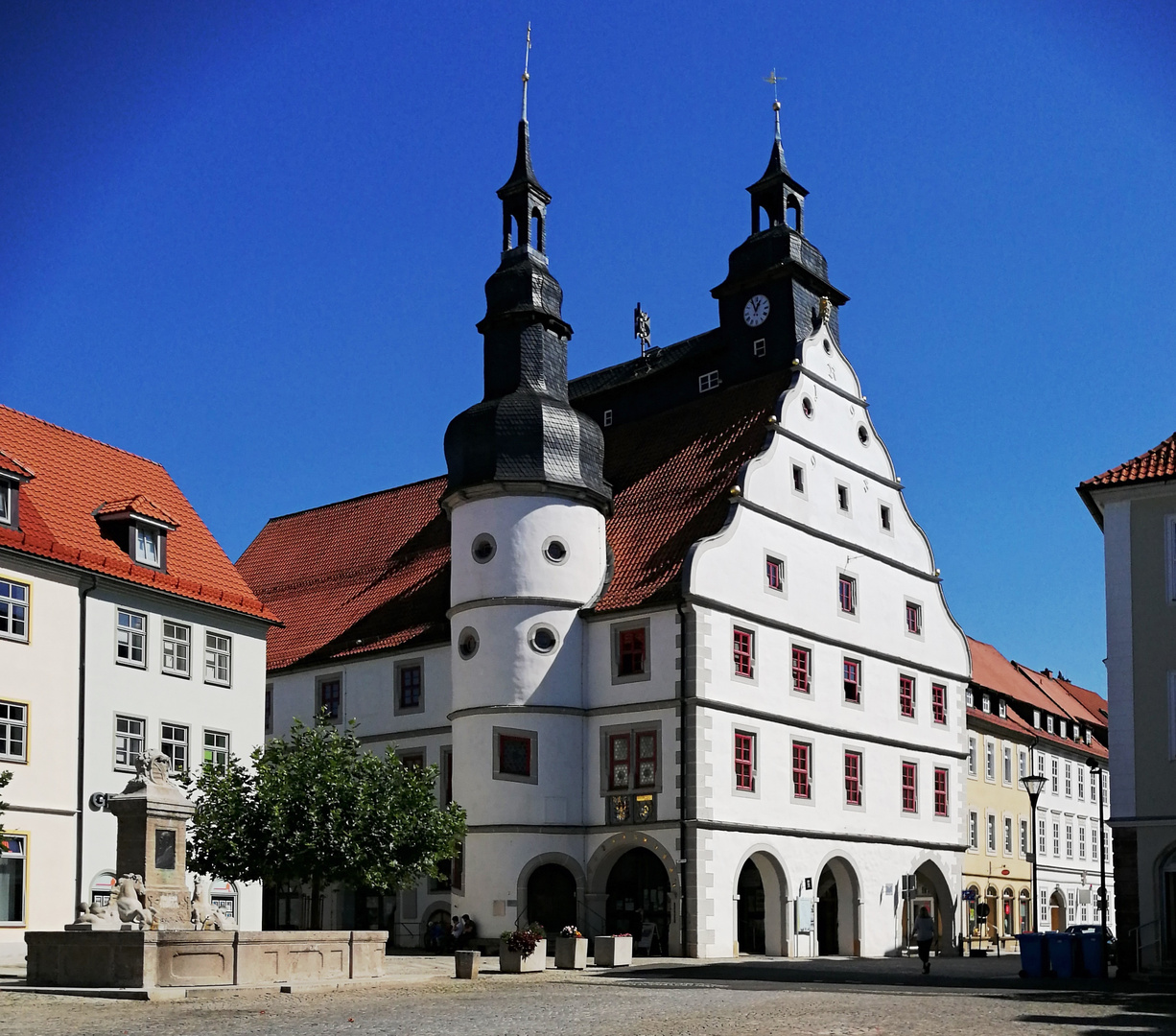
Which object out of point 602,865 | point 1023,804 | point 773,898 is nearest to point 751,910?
Result: point 773,898

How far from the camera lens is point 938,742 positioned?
47281 millimetres

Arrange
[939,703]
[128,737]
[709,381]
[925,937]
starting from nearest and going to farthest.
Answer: [925,937], [128,737], [939,703], [709,381]

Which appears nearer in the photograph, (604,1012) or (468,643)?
(604,1012)

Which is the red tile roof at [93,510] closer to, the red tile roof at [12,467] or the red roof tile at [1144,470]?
the red tile roof at [12,467]

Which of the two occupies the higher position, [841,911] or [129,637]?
[129,637]

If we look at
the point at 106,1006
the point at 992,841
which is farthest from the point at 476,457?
the point at 992,841

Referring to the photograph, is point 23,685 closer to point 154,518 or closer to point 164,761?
point 154,518

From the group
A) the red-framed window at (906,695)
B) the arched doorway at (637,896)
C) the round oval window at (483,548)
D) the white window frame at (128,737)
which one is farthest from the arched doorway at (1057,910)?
the white window frame at (128,737)

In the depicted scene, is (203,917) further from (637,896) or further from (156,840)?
(637,896)

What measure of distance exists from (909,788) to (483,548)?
1463 cm

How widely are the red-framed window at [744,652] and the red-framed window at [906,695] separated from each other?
7789mm

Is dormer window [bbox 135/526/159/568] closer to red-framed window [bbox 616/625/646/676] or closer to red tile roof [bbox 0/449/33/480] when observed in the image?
red tile roof [bbox 0/449/33/480]

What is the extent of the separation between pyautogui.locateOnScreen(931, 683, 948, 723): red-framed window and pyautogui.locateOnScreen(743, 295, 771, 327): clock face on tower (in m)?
12.1

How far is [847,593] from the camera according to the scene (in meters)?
44.3
